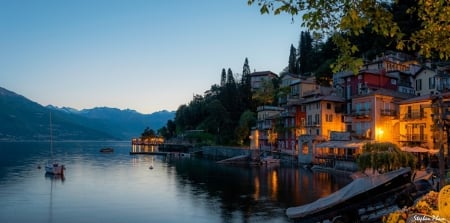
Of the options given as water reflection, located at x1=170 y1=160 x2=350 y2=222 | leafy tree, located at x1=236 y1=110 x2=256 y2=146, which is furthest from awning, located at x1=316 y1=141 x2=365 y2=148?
leafy tree, located at x1=236 y1=110 x2=256 y2=146

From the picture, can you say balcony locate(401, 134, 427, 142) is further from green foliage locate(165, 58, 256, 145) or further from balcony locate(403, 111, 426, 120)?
green foliage locate(165, 58, 256, 145)

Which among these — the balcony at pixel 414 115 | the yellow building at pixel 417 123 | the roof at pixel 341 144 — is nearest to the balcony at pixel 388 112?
the yellow building at pixel 417 123

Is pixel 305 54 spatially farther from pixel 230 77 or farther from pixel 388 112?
pixel 388 112

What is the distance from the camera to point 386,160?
42.7 m

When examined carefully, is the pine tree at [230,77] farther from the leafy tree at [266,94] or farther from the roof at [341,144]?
the roof at [341,144]

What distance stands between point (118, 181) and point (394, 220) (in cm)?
5143

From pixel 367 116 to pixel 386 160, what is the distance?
18.1 meters

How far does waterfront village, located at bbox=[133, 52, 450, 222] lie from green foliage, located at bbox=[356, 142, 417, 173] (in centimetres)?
483

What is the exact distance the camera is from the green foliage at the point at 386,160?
140 ft

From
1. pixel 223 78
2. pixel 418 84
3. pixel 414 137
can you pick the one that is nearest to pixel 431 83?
pixel 418 84

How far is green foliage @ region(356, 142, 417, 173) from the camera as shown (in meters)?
42.5

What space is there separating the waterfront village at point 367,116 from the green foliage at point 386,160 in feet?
15.8

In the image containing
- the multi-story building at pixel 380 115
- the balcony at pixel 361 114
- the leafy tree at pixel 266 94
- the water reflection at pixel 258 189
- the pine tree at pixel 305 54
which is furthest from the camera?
the pine tree at pixel 305 54

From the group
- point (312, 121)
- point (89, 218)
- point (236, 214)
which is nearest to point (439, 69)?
point (312, 121)
